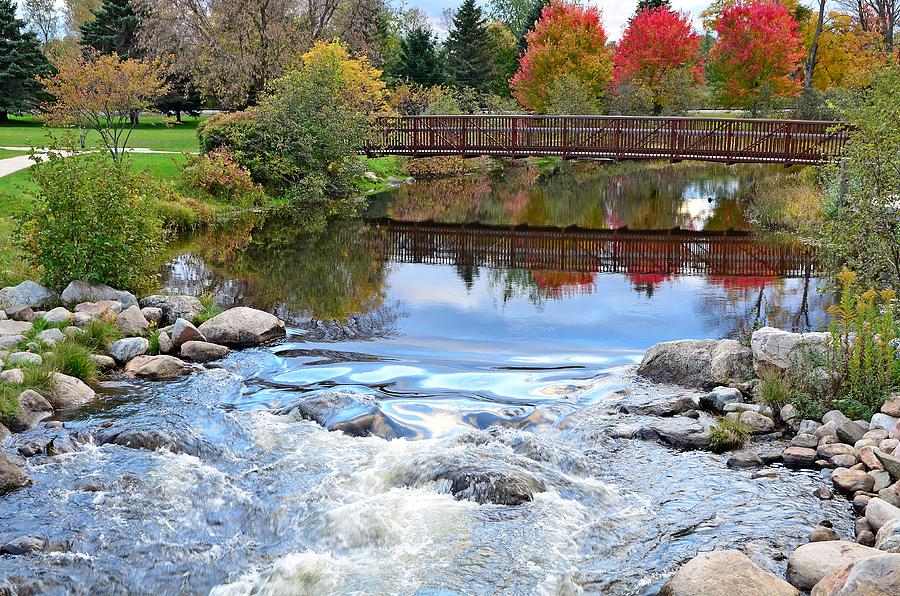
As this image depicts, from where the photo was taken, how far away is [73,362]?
10.4 metres

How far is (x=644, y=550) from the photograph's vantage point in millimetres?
6750

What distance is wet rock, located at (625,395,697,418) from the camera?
960 centimetres

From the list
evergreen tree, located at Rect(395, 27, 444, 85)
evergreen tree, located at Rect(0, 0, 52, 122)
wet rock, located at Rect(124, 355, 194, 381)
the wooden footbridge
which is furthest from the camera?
evergreen tree, located at Rect(395, 27, 444, 85)

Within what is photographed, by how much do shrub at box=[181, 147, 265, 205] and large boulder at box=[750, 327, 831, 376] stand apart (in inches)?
702

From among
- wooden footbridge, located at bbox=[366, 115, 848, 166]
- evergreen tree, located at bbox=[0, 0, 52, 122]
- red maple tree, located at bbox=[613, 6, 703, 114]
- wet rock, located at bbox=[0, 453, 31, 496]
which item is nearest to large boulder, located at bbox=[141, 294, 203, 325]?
wet rock, located at bbox=[0, 453, 31, 496]

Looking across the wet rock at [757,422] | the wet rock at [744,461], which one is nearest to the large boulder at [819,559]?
the wet rock at [744,461]

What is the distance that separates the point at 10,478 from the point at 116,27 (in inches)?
1567

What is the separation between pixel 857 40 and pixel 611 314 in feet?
123

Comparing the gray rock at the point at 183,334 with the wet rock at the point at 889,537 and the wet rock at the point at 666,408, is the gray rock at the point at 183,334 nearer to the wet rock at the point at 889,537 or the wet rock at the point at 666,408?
the wet rock at the point at 666,408

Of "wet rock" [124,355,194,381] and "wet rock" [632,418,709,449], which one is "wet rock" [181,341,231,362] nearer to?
"wet rock" [124,355,194,381]

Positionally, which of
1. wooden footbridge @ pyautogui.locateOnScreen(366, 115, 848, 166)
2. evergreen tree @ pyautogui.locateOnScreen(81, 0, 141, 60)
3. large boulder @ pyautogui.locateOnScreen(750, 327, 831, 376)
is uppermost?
evergreen tree @ pyautogui.locateOnScreen(81, 0, 141, 60)

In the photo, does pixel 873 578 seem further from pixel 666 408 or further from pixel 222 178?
pixel 222 178

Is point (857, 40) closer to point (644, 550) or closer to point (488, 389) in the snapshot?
point (488, 389)

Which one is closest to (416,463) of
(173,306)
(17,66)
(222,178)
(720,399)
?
(720,399)
